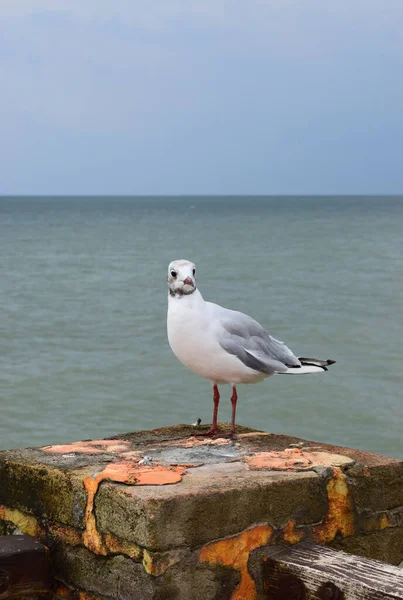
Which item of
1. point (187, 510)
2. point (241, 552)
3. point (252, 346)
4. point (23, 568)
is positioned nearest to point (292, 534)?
point (241, 552)

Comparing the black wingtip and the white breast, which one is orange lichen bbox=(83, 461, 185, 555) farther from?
the black wingtip

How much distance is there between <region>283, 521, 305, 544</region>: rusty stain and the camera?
10.3 ft

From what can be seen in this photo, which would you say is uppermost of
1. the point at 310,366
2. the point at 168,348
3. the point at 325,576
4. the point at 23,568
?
the point at 310,366

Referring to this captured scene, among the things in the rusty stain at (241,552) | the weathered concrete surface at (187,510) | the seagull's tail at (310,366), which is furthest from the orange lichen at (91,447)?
the seagull's tail at (310,366)

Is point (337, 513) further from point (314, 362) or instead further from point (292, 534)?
point (314, 362)

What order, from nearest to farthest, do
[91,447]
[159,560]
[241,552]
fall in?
[159,560], [241,552], [91,447]

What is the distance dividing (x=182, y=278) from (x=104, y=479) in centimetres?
107

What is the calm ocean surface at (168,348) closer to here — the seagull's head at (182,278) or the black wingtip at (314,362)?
the black wingtip at (314,362)

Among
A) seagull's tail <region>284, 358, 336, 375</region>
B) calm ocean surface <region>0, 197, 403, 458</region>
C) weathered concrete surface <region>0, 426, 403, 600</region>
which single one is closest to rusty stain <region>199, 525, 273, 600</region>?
weathered concrete surface <region>0, 426, 403, 600</region>

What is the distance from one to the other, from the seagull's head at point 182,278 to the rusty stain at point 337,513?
3.31 ft

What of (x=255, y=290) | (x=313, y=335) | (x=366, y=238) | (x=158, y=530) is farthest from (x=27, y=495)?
(x=366, y=238)

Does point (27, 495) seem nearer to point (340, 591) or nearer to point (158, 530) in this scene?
point (158, 530)

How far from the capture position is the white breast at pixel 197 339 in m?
3.90

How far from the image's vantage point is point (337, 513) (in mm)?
3311
